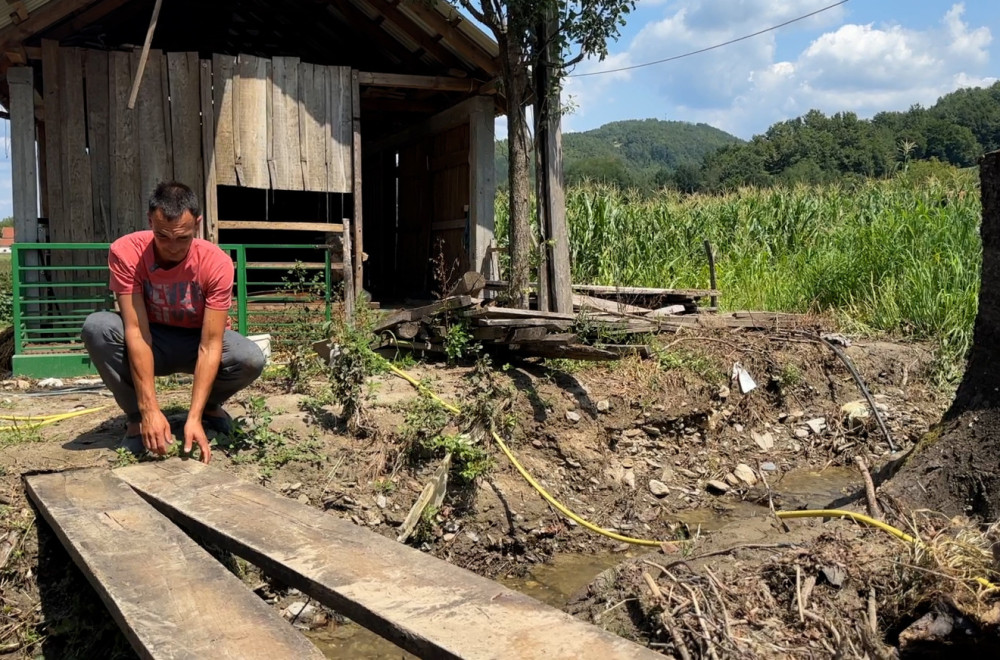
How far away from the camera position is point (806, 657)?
8.73 feet

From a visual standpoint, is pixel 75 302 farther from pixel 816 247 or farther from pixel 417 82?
pixel 816 247

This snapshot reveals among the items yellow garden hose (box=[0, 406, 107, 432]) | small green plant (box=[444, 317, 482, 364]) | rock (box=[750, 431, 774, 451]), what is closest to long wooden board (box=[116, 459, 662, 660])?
yellow garden hose (box=[0, 406, 107, 432])

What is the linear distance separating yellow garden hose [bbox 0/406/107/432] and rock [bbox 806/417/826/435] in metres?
5.89

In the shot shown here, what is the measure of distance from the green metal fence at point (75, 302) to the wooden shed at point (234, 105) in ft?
0.64

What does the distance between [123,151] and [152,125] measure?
0.41 meters

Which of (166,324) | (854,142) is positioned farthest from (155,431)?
(854,142)

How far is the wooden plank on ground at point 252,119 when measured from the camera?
334 inches

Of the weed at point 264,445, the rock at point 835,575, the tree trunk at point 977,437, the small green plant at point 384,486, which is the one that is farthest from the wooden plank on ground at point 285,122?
the rock at point 835,575

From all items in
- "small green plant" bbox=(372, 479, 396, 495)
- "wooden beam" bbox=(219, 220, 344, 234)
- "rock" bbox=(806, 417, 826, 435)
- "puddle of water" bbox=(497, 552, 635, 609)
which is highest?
"wooden beam" bbox=(219, 220, 344, 234)

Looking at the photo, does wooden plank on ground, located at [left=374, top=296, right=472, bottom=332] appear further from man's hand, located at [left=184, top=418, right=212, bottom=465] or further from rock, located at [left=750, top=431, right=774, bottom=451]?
man's hand, located at [left=184, top=418, right=212, bottom=465]

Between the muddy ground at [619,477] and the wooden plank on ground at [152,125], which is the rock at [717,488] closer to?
the muddy ground at [619,477]

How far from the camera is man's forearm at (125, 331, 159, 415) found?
3.89 metres

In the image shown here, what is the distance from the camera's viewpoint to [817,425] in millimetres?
7133

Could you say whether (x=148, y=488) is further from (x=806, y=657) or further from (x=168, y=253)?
(x=806, y=657)
